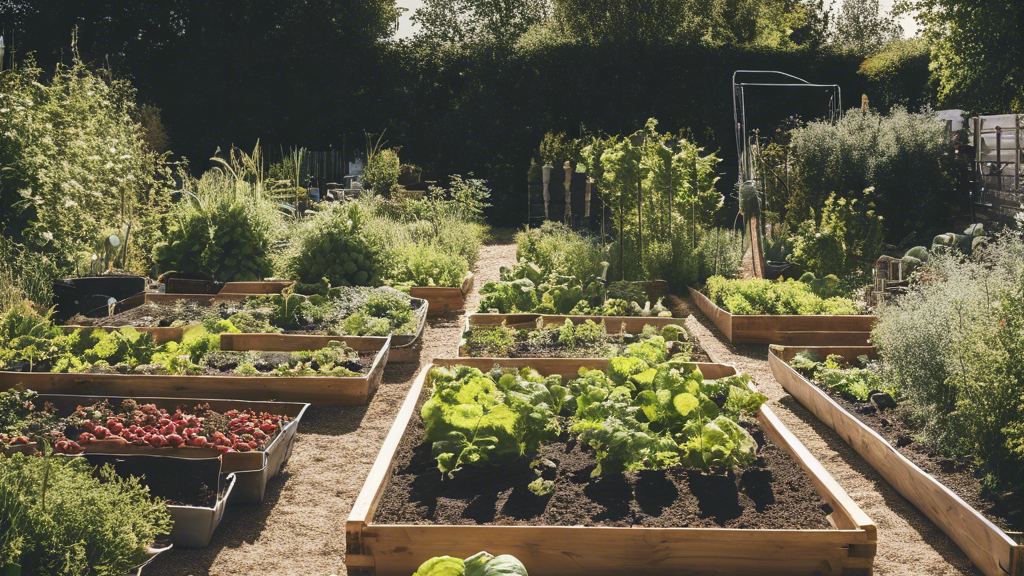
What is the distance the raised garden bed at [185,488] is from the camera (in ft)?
10.2

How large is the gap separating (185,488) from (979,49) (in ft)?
43.4

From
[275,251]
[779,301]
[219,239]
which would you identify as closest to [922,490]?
[779,301]

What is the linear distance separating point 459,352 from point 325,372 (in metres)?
0.97

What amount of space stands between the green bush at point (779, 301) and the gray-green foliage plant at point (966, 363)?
6.25 ft

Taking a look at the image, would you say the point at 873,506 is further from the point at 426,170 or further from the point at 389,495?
the point at 426,170

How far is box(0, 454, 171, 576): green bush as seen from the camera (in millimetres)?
2324

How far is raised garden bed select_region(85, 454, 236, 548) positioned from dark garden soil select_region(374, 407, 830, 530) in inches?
26.6

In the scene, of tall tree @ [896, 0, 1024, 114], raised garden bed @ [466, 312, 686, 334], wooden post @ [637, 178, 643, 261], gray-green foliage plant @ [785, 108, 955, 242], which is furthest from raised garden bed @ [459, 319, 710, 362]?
tall tree @ [896, 0, 1024, 114]

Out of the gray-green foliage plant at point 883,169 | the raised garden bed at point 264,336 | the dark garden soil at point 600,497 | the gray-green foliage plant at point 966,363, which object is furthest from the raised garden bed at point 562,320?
the gray-green foliage plant at point 883,169

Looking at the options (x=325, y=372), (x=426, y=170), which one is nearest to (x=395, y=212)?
(x=426, y=170)

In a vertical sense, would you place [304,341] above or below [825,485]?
above

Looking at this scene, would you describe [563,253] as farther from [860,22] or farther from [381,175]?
[860,22]

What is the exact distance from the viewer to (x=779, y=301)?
664 cm

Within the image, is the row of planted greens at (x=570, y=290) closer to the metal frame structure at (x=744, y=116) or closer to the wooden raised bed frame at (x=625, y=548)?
the metal frame structure at (x=744, y=116)
